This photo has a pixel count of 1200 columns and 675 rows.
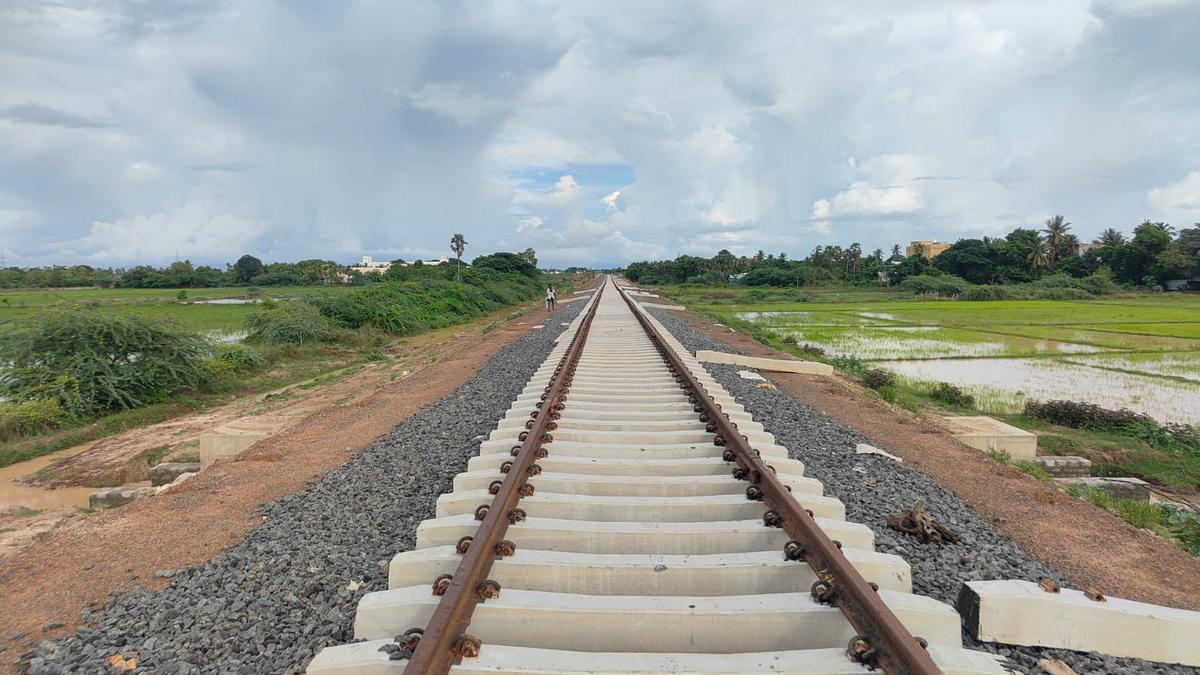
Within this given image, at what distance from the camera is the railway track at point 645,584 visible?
2.07 meters

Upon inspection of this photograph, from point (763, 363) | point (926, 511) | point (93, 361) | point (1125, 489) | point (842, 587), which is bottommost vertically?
point (1125, 489)

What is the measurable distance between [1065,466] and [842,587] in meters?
7.56

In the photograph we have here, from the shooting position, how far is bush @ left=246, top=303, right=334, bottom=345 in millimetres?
19172

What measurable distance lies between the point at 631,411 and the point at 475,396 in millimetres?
3113

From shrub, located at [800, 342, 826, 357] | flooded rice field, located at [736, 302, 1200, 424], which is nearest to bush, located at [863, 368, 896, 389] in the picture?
flooded rice field, located at [736, 302, 1200, 424]

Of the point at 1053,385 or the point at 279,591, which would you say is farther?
the point at 1053,385

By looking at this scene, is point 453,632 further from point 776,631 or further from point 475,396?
point 475,396

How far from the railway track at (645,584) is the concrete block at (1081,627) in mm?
327

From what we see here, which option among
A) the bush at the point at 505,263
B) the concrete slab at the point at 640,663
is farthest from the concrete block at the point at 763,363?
the bush at the point at 505,263

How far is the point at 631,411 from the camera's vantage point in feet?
18.9

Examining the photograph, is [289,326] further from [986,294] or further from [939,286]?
[939,286]

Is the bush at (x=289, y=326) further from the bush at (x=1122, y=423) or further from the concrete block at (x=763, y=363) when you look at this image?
the bush at (x=1122, y=423)

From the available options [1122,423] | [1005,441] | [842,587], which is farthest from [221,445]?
[1122,423]

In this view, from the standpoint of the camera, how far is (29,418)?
33.0 feet
